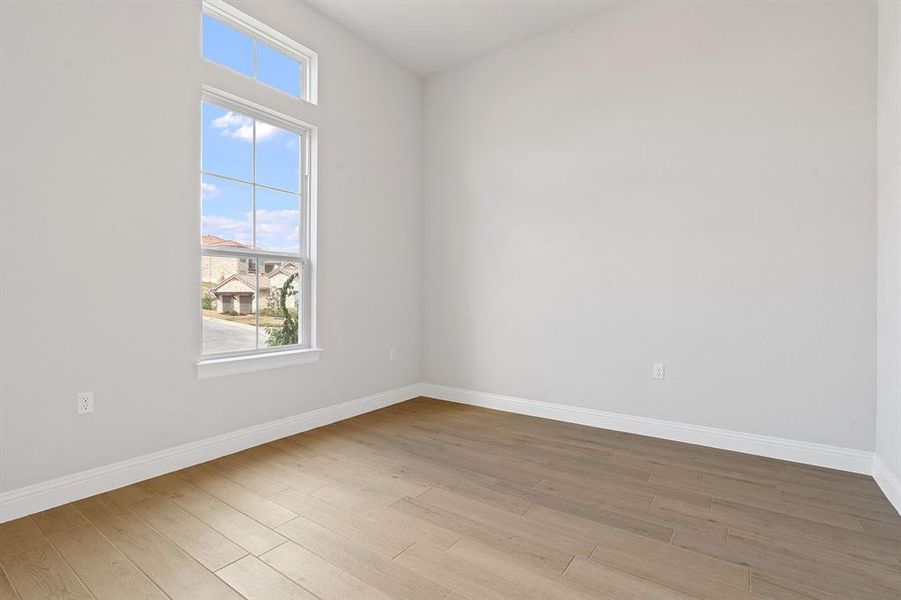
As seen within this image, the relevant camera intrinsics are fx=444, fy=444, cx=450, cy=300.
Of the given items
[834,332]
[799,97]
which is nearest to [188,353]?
[834,332]

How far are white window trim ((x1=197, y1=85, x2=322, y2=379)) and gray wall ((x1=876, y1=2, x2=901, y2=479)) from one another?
353cm

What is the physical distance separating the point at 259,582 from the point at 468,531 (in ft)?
2.79

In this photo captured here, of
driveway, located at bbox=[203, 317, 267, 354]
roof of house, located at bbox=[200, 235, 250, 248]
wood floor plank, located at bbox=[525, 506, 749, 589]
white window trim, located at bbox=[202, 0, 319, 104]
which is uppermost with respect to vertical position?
white window trim, located at bbox=[202, 0, 319, 104]

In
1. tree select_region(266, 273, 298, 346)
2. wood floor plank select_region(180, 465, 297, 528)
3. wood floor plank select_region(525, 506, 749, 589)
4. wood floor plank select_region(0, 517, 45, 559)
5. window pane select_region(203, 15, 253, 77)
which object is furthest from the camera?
tree select_region(266, 273, 298, 346)

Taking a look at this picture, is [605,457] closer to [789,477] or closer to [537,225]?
[789,477]

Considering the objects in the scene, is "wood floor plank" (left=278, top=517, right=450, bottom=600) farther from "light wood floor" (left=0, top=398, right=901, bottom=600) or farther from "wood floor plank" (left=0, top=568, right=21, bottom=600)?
"wood floor plank" (left=0, top=568, right=21, bottom=600)

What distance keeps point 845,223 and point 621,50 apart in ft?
6.44

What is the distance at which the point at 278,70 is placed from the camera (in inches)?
129

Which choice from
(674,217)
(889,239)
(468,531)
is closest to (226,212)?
(468,531)

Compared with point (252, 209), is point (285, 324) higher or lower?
lower

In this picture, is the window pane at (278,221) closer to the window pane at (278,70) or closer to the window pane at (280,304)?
the window pane at (280,304)

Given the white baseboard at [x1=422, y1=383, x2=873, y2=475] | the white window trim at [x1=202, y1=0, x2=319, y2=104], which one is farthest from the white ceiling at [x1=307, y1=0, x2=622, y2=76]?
the white baseboard at [x1=422, y1=383, x2=873, y2=475]

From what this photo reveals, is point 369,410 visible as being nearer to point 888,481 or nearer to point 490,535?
point 490,535

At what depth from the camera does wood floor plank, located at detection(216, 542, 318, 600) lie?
1535mm
